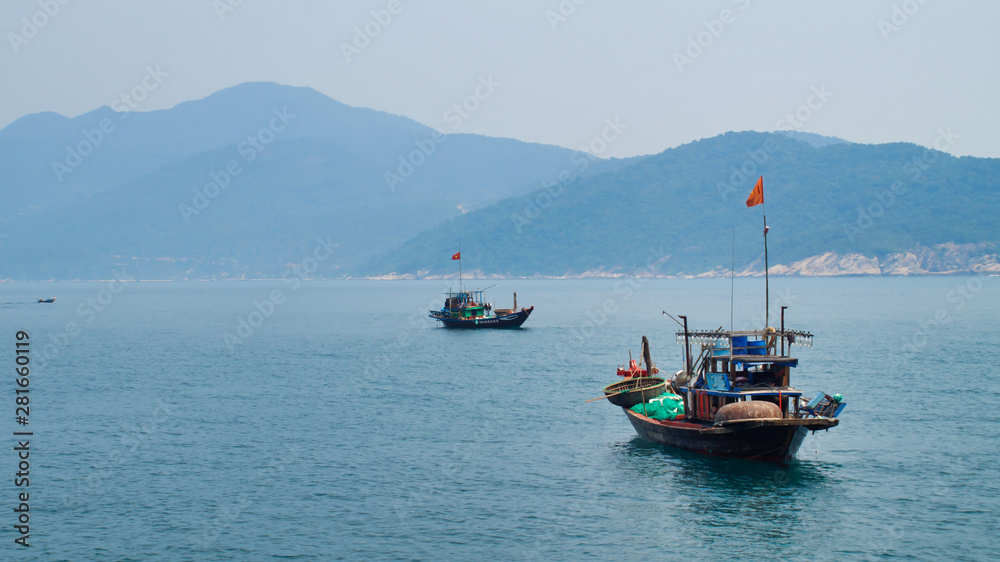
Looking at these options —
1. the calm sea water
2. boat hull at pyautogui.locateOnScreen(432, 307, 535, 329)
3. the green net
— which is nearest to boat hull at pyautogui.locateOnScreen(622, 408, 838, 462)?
the calm sea water

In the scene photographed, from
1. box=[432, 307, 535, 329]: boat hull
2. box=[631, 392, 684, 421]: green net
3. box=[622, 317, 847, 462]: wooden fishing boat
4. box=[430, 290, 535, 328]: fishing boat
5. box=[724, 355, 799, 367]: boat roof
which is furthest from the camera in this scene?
box=[430, 290, 535, 328]: fishing boat

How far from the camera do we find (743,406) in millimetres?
39594

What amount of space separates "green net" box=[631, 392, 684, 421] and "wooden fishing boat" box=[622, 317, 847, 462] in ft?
2.97

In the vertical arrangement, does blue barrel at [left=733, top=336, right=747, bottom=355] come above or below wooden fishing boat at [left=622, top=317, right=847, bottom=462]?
above

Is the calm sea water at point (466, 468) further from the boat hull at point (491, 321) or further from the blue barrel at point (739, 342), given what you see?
the boat hull at point (491, 321)

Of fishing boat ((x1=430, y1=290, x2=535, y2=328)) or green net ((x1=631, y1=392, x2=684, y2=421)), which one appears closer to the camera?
green net ((x1=631, y1=392, x2=684, y2=421))

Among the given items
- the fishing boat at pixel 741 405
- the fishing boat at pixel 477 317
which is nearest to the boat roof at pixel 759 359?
the fishing boat at pixel 741 405

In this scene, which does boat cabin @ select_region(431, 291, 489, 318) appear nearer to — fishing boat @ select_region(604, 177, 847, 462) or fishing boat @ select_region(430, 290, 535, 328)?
fishing boat @ select_region(430, 290, 535, 328)

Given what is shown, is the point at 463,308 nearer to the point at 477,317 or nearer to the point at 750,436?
the point at 477,317

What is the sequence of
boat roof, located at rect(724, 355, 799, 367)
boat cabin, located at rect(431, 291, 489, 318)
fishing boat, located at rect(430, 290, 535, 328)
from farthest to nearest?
boat cabin, located at rect(431, 291, 489, 318) → fishing boat, located at rect(430, 290, 535, 328) → boat roof, located at rect(724, 355, 799, 367)

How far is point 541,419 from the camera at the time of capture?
5328cm

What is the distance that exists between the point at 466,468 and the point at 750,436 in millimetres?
13113

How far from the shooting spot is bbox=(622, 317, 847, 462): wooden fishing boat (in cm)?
3938

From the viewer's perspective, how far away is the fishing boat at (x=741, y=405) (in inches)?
1551
